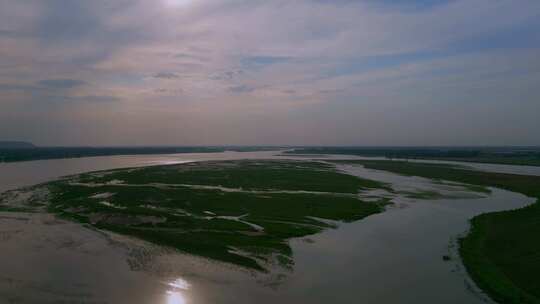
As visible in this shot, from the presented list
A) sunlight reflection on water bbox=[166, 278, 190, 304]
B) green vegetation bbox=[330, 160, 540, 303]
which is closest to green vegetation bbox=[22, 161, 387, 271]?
sunlight reflection on water bbox=[166, 278, 190, 304]

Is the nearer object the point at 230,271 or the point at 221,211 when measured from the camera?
the point at 230,271

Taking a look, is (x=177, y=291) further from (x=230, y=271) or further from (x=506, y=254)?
(x=506, y=254)

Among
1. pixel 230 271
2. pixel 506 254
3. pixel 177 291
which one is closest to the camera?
pixel 177 291

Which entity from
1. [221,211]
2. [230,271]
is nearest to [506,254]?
[230,271]

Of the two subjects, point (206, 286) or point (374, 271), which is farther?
point (374, 271)

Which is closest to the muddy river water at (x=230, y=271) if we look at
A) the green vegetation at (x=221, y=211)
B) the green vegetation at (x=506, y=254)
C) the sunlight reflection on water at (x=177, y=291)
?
the sunlight reflection on water at (x=177, y=291)

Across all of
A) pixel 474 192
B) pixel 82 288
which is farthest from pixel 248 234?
pixel 474 192

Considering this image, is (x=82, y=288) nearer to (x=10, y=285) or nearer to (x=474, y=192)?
(x=10, y=285)
